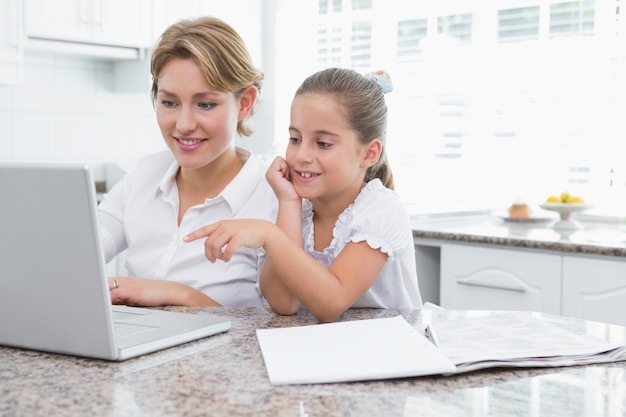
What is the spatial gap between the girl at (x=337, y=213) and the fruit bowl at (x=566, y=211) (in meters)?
1.61

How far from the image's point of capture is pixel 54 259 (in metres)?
0.97

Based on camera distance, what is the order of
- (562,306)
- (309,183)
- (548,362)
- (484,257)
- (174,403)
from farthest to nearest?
(484,257)
(562,306)
(309,183)
(548,362)
(174,403)

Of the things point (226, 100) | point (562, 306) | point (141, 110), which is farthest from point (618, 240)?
point (141, 110)

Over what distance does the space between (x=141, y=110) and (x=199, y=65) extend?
7.17 ft

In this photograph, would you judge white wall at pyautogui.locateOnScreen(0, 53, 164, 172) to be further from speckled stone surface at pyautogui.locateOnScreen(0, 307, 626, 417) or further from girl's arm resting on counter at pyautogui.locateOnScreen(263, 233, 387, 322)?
speckled stone surface at pyautogui.locateOnScreen(0, 307, 626, 417)

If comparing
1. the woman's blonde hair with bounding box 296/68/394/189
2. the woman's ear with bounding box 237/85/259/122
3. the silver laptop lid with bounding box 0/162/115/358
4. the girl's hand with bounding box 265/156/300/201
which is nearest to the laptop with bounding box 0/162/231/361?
the silver laptop lid with bounding box 0/162/115/358

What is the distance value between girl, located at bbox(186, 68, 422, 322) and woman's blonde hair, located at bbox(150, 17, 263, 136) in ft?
0.52

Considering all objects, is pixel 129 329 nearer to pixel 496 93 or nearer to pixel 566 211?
pixel 566 211

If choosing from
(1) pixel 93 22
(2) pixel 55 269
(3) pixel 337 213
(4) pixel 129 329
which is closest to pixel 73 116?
(1) pixel 93 22

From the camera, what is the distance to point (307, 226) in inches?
66.3

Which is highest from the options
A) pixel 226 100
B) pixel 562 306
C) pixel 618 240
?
pixel 226 100

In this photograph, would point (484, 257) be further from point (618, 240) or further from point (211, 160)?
point (211, 160)

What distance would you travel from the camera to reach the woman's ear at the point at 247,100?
1.73 m

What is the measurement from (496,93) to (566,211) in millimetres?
719
